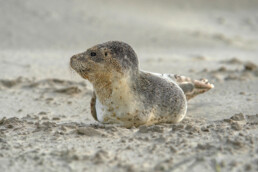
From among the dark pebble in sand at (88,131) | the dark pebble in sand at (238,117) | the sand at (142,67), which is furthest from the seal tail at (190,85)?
the dark pebble in sand at (88,131)

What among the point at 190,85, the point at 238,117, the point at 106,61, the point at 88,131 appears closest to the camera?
the point at 88,131

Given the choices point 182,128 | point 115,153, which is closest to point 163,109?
point 182,128

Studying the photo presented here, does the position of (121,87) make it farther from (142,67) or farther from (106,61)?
(142,67)

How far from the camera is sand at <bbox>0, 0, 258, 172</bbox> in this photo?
347 cm

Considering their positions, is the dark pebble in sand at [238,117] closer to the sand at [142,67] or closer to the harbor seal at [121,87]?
the sand at [142,67]

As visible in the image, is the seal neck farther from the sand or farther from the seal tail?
the seal tail

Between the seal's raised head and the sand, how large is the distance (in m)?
0.52

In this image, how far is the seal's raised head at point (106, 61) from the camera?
4.21 meters

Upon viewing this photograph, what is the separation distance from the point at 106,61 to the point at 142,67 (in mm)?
4559

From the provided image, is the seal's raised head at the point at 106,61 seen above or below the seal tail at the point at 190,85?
→ above

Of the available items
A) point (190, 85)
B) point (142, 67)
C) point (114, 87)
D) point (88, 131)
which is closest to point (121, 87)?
point (114, 87)

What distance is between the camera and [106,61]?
421 cm

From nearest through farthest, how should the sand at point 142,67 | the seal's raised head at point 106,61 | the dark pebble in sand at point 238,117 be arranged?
the sand at point 142,67
the seal's raised head at point 106,61
the dark pebble in sand at point 238,117

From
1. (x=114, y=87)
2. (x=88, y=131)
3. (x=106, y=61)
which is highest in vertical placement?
(x=106, y=61)
